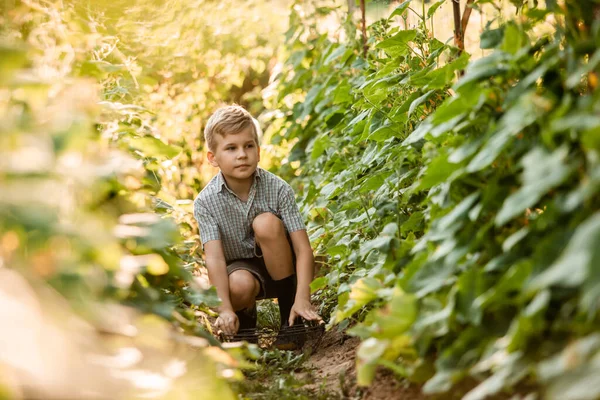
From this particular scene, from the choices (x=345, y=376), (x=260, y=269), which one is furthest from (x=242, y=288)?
(x=345, y=376)

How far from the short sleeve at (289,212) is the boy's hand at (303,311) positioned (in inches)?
13.0

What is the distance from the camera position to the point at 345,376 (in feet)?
7.34

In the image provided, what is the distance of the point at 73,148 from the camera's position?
1.25 meters

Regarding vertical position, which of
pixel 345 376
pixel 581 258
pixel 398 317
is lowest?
pixel 581 258

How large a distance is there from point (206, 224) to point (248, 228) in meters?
0.20

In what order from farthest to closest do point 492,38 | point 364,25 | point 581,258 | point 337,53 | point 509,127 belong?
1. point 337,53
2. point 364,25
3. point 492,38
4. point 509,127
5. point 581,258

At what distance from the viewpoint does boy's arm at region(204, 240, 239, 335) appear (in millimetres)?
2752

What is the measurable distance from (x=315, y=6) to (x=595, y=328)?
4.23 metres

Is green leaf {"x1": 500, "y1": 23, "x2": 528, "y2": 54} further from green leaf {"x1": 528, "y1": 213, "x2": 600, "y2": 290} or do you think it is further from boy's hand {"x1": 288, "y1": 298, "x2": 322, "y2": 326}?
boy's hand {"x1": 288, "y1": 298, "x2": 322, "y2": 326}

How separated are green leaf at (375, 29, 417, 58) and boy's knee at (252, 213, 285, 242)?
82 centimetres

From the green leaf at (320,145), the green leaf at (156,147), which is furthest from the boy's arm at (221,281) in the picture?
the green leaf at (156,147)

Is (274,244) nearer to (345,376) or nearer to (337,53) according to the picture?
(345,376)

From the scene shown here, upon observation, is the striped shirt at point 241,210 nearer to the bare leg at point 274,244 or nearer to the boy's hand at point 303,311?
the bare leg at point 274,244

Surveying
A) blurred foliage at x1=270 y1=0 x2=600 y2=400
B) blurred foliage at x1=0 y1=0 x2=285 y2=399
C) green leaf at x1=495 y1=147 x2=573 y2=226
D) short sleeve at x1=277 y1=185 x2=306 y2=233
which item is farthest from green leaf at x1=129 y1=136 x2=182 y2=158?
short sleeve at x1=277 y1=185 x2=306 y2=233
